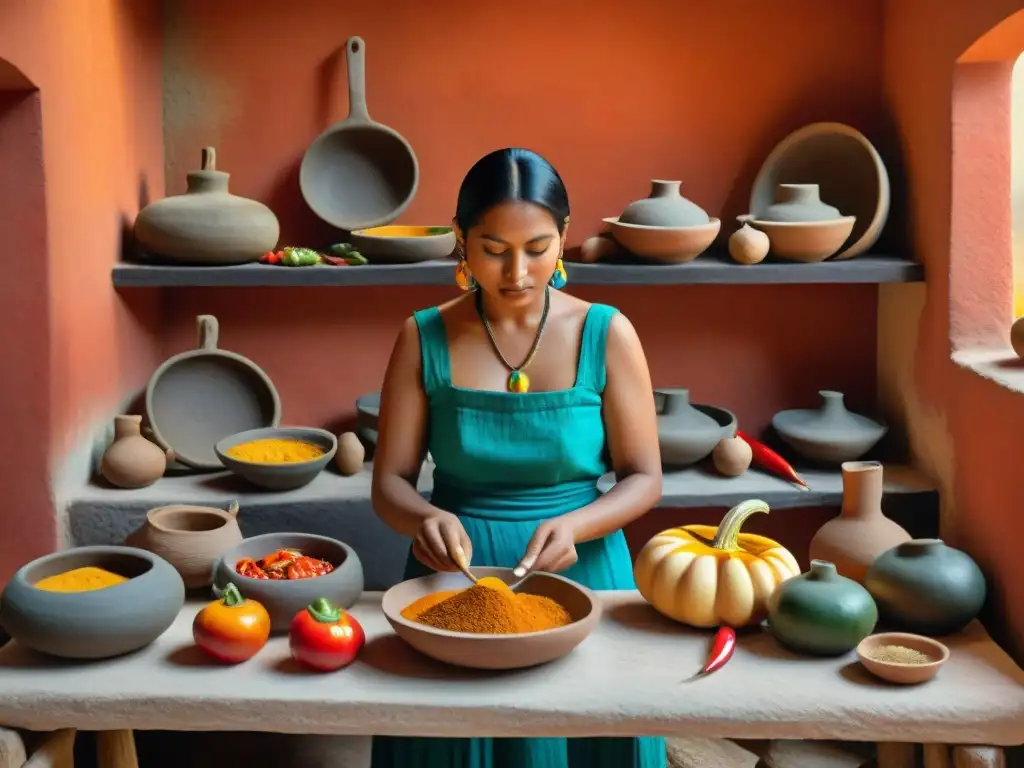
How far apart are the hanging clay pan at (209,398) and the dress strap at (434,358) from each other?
1.43 metres

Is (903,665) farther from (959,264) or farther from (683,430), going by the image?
(683,430)

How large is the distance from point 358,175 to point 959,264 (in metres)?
1.83

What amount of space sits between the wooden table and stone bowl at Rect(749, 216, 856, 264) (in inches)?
66.0

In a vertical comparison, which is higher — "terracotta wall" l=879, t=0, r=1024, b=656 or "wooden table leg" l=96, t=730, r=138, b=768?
"terracotta wall" l=879, t=0, r=1024, b=656

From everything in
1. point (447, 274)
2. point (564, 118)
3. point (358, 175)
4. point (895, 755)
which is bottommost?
point (895, 755)

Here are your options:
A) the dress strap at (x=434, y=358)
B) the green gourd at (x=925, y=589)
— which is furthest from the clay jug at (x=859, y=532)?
the dress strap at (x=434, y=358)

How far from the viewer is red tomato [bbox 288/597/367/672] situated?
2.11 m

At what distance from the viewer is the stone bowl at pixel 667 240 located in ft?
11.6

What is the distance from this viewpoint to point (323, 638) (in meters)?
2.10

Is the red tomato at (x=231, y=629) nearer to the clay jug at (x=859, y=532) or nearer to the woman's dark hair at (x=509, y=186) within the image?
the woman's dark hair at (x=509, y=186)

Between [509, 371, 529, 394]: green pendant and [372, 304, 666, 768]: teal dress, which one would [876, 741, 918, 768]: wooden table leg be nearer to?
[372, 304, 666, 768]: teal dress

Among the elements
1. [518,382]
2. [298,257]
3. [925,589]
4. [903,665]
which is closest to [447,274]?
[298,257]

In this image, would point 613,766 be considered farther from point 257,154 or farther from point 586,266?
point 257,154

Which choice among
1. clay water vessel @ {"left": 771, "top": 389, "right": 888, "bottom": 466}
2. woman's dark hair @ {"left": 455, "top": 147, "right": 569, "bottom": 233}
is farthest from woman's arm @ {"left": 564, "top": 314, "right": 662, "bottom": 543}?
→ clay water vessel @ {"left": 771, "top": 389, "right": 888, "bottom": 466}
